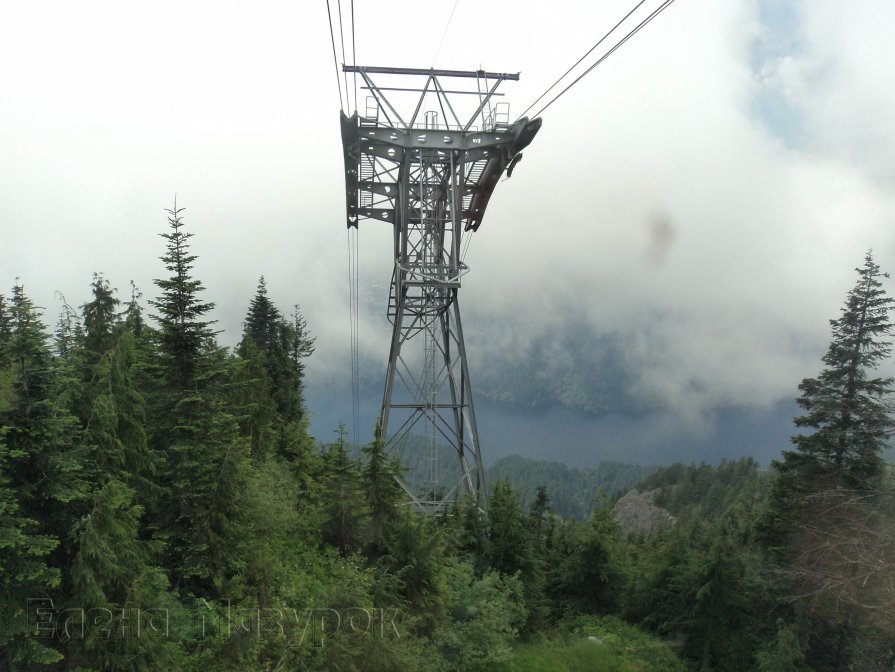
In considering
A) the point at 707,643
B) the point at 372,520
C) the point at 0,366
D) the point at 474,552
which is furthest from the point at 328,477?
the point at 707,643

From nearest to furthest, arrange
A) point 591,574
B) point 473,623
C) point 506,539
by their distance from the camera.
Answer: point 473,623, point 506,539, point 591,574

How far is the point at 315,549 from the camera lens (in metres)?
14.0

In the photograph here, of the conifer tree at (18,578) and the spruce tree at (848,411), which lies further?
the spruce tree at (848,411)

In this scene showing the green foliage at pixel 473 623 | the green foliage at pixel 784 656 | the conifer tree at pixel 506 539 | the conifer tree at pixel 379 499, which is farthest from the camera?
the conifer tree at pixel 506 539

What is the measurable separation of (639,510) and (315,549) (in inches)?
5097

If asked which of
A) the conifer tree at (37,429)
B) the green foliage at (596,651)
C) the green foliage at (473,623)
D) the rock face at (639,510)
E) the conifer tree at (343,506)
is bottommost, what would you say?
the rock face at (639,510)

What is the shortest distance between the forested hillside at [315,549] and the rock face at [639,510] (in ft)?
343

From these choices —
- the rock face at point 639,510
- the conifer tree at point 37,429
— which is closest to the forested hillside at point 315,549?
the conifer tree at point 37,429

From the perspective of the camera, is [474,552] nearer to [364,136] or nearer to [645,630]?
[645,630]

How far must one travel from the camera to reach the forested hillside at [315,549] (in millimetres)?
7906

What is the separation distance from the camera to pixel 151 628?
8297 millimetres

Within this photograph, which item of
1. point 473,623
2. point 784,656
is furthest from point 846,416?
point 473,623

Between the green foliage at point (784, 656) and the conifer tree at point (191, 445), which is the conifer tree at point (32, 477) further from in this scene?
the green foliage at point (784, 656)

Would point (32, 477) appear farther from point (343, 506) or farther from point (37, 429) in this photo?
point (343, 506)
